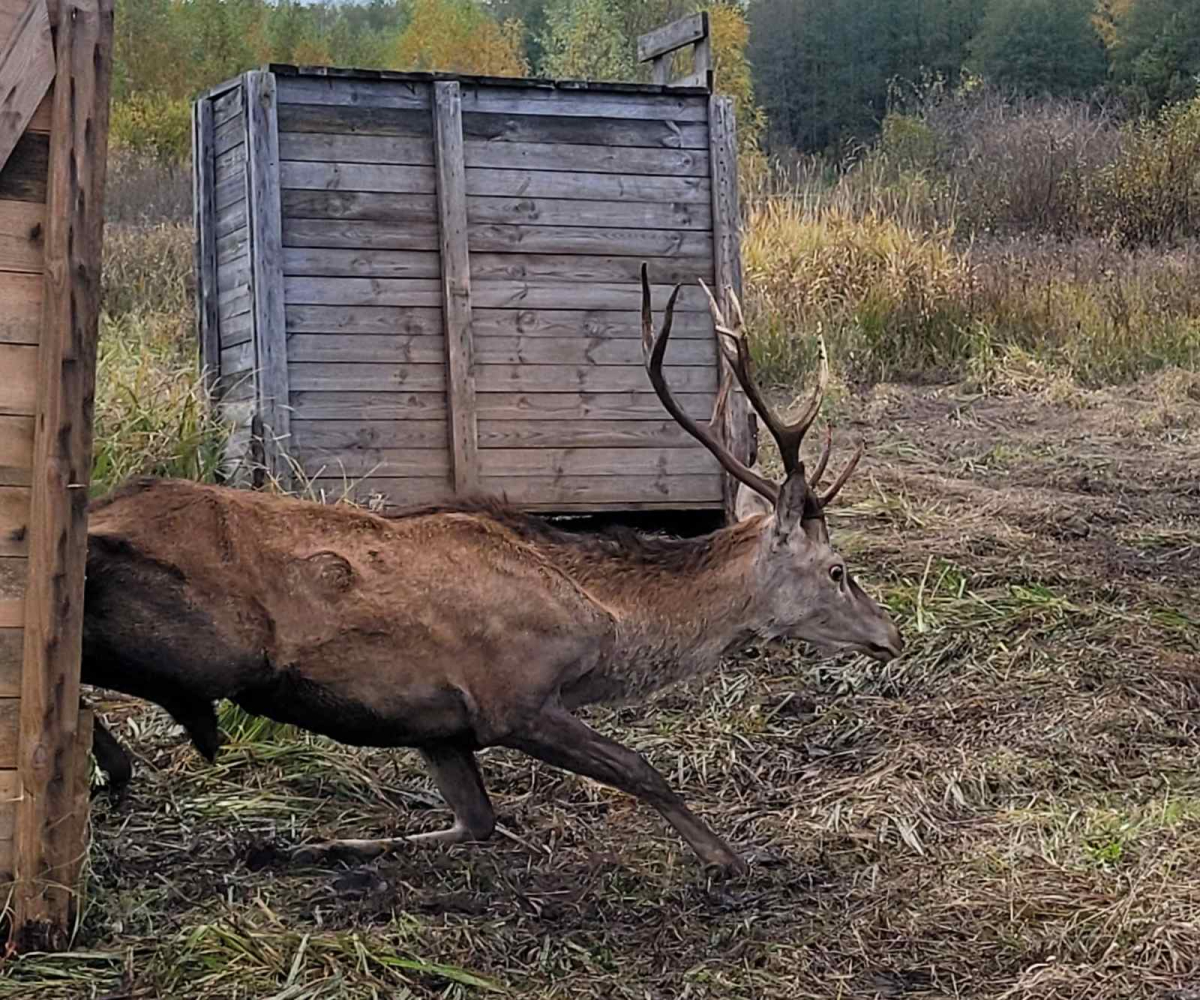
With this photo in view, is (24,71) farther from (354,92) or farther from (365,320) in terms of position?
(354,92)

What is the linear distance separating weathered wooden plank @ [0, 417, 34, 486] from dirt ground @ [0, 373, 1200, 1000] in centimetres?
122

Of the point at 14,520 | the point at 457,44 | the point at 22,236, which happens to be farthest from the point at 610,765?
the point at 457,44

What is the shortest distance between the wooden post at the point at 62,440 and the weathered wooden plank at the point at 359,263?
368cm

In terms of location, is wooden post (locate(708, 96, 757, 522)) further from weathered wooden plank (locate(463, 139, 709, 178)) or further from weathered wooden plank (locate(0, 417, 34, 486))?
weathered wooden plank (locate(0, 417, 34, 486))

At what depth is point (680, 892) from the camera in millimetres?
5320

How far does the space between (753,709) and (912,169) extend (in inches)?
576

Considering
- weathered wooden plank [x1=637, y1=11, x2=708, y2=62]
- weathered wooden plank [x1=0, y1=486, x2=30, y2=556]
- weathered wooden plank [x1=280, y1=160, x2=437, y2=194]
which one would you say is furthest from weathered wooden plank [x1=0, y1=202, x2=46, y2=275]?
weathered wooden plank [x1=637, y1=11, x2=708, y2=62]

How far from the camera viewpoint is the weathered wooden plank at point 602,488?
841 cm

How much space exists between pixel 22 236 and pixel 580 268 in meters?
4.47

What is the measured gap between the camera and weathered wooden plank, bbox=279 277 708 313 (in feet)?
26.6

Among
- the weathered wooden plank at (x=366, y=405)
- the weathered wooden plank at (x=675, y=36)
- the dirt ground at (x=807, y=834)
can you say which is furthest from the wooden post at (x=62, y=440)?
the weathered wooden plank at (x=675, y=36)

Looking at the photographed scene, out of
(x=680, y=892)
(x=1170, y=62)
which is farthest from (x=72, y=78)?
(x=1170, y=62)

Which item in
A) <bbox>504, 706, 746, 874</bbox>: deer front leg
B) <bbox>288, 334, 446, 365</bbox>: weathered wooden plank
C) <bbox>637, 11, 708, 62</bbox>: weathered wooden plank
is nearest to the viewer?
<bbox>504, 706, 746, 874</bbox>: deer front leg

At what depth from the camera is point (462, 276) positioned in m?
8.29
